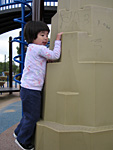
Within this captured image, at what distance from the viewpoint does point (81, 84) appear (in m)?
1.45

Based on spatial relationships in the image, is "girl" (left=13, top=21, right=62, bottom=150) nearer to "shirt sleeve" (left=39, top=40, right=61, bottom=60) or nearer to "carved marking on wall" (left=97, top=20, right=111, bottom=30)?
"shirt sleeve" (left=39, top=40, right=61, bottom=60)

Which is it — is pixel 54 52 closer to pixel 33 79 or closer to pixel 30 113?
pixel 33 79

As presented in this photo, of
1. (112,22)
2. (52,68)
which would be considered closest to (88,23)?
(112,22)

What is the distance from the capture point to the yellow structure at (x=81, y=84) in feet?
4.58

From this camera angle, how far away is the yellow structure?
4.58 ft

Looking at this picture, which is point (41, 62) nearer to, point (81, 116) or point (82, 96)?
point (82, 96)

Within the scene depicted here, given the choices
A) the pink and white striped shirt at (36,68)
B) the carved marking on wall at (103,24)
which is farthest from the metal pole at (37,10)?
the carved marking on wall at (103,24)

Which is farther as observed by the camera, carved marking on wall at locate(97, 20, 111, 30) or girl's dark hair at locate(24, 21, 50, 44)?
girl's dark hair at locate(24, 21, 50, 44)

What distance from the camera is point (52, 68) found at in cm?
158

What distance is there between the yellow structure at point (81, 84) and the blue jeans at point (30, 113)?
0.07 meters

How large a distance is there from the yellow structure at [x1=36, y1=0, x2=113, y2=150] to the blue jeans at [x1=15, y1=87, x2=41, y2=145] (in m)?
0.07

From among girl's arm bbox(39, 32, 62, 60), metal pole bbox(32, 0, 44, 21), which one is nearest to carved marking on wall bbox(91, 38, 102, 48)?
girl's arm bbox(39, 32, 62, 60)

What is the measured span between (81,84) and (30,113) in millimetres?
536

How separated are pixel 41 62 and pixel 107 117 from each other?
75 cm
